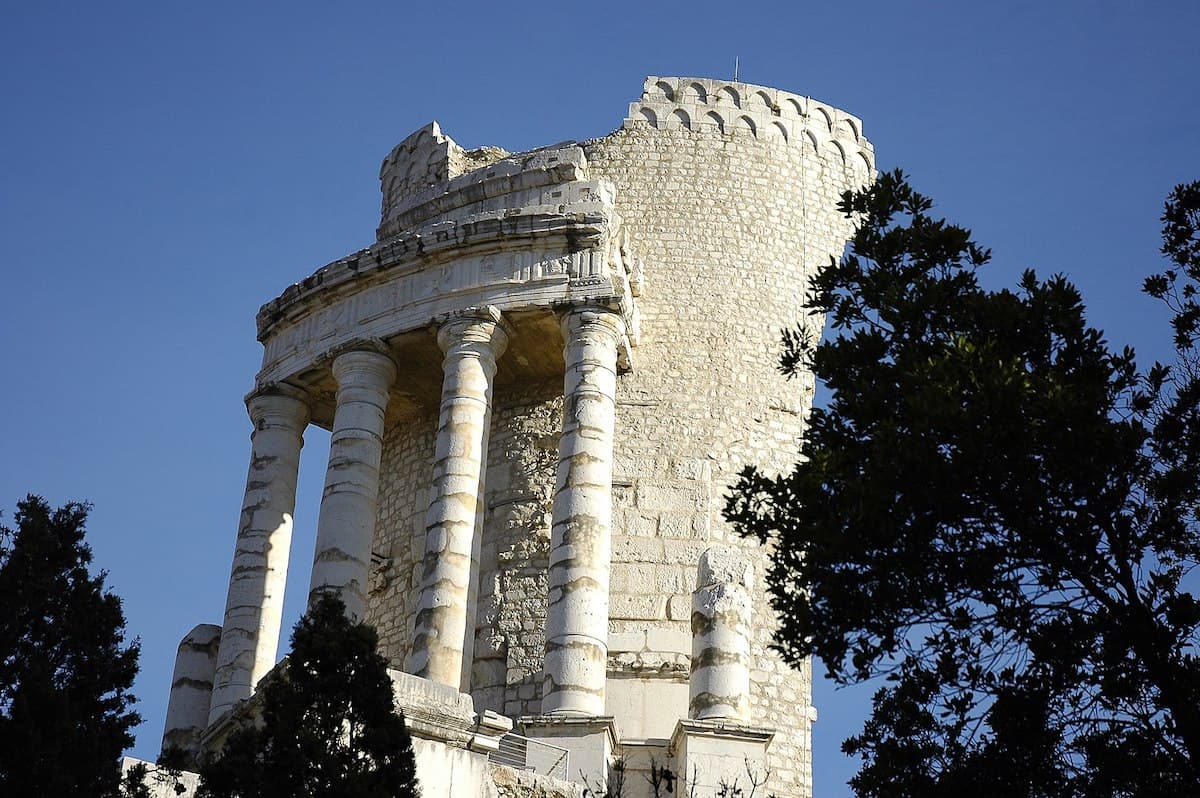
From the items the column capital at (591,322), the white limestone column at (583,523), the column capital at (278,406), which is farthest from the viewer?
the column capital at (278,406)

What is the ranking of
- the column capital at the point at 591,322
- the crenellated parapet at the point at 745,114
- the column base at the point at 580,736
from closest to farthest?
1. the column base at the point at 580,736
2. the column capital at the point at 591,322
3. the crenellated parapet at the point at 745,114

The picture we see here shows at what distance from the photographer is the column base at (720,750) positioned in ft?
56.6

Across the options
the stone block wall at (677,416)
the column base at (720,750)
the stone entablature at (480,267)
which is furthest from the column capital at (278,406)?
the column base at (720,750)

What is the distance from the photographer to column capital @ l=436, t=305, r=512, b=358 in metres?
22.2

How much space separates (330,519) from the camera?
2186cm

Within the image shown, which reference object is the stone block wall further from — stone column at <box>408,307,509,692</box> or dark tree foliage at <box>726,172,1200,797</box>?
dark tree foliage at <box>726,172,1200,797</box>

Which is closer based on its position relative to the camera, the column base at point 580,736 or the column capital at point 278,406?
the column base at point 580,736

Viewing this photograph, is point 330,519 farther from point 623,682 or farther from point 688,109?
point 688,109

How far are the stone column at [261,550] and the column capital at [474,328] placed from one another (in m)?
3.15

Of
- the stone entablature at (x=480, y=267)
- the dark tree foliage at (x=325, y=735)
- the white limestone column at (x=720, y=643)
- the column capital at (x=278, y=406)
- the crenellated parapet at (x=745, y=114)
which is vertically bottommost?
the dark tree foliage at (x=325, y=735)

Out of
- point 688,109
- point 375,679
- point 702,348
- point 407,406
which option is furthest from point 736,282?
point 375,679

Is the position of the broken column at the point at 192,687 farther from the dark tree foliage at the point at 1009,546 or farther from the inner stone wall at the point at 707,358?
the dark tree foliage at the point at 1009,546

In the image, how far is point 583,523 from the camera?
20.4 m

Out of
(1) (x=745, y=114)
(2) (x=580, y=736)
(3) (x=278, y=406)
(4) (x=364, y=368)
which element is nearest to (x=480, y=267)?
(4) (x=364, y=368)
